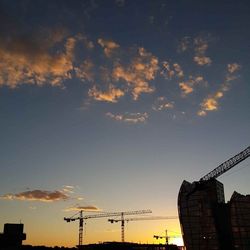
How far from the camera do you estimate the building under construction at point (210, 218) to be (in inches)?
6826

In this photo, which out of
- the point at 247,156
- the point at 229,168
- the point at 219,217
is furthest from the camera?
the point at 219,217

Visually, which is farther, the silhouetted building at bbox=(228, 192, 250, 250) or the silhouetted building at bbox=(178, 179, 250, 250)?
the silhouetted building at bbox=(178, 179, 250, 250)

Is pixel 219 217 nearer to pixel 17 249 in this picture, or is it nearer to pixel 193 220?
pixel 193 220

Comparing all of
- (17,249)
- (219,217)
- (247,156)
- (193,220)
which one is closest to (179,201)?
(193,220)

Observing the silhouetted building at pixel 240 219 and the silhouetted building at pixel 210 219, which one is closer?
the silhouetted building at pixel 240 219

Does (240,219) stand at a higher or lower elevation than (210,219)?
lower

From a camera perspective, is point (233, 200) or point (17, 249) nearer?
point (233, 200)

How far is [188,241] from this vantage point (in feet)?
576

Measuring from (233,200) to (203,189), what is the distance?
15941mm

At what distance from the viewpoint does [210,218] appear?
179 m

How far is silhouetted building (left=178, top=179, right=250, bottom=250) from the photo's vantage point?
173 meters

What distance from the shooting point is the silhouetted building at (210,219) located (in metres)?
173

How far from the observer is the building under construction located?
173 metres

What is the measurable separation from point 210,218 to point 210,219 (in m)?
0.49
